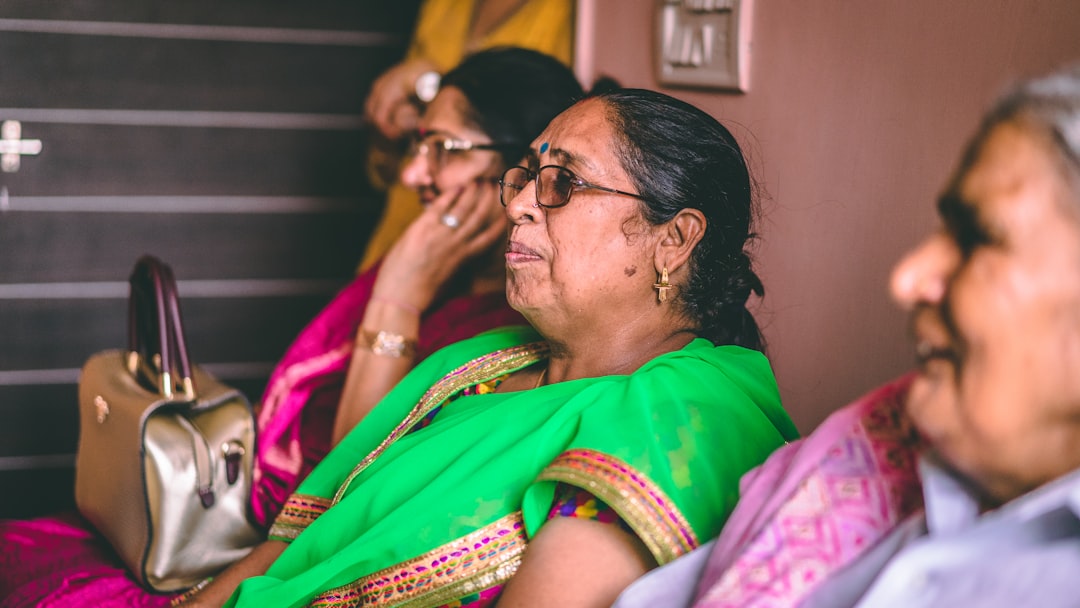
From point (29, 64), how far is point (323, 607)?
2.65m

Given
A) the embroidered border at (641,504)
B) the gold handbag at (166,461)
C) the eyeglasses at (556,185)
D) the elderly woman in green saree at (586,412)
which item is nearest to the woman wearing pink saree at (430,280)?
the gold handbag at (166,461)

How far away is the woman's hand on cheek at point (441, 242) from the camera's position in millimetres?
2051

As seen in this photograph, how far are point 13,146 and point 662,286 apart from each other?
2754 millimetres

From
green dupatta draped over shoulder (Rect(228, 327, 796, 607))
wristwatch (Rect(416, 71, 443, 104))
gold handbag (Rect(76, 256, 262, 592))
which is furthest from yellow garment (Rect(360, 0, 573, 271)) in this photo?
green dupatta draped over shoulder (Rect(228, 327, 796, 607))

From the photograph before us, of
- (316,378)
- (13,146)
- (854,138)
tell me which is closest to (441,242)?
(316,378)

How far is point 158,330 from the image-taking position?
1.77m

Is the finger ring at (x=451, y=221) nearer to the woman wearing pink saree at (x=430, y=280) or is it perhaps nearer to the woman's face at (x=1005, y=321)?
the woman wearing pink saree at (x=430, y=280)

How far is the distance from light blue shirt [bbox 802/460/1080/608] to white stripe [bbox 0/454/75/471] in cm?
318

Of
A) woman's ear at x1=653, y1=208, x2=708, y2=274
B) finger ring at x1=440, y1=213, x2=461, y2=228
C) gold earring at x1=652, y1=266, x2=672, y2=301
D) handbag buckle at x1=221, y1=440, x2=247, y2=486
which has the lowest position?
handbag buckle at x1=221, y1=440, x2=247, y2=486

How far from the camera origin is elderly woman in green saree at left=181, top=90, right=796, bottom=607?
1.08 metres

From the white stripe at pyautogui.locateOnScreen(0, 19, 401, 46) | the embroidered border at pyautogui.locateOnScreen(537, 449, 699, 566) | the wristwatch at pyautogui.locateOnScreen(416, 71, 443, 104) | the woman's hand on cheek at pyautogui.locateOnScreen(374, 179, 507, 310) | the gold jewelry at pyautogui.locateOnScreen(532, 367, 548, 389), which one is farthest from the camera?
the white stripe at pyautogui.locateOnScreen(0, 19, 401, 46)

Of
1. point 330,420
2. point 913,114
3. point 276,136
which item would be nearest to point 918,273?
point 913,114

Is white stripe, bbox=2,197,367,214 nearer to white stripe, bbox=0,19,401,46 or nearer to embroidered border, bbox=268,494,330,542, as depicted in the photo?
white stripe, bbox=0,19,401,46

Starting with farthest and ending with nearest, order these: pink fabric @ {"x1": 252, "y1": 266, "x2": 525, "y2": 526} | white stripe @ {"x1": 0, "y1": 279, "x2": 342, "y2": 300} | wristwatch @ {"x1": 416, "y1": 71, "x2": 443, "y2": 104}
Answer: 1. white stripe @ {"x1": 0, "y1": 279, "x2": 342, "y2": 300}
2. wristwatch @ {"x1": 416, "y1": 71, "x2": 443, "y2": 104}
3. pink fabric @ {"x1": 252, "y1": 266, "x2": 525, "y2": 526}
